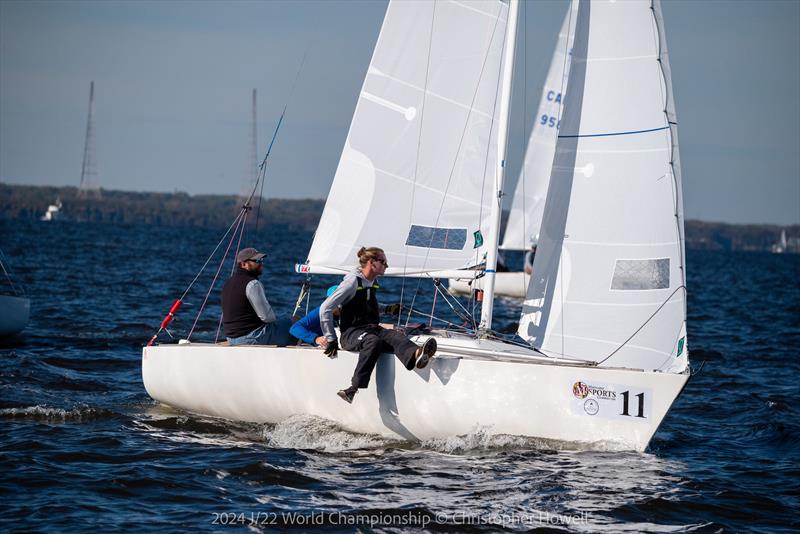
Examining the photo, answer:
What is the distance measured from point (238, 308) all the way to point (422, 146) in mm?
2390

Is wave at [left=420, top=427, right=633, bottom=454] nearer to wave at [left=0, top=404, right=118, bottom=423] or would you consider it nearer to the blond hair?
→ the blond hair

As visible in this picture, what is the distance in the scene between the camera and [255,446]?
900 centimetres

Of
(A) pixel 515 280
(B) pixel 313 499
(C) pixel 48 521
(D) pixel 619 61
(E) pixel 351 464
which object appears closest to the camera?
(C) pixel 48 521

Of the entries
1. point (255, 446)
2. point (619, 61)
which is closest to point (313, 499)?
point (255, 446)

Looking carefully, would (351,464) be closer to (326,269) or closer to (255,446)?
(255,446)

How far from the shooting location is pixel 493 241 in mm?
9672

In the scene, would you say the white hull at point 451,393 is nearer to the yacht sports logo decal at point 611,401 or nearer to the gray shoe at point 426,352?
the yacht sports logo decal at point 611,401

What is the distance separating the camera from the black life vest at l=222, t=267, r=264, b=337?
31.7 feet

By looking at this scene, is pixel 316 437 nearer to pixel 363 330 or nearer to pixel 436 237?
pixel 363 330

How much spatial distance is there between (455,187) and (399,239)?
749 mm

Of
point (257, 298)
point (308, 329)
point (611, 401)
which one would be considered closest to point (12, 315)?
point (257, 298)

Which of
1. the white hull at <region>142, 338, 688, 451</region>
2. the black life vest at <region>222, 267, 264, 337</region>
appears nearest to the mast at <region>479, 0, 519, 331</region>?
the white hull at <region>142, 338, 688, 451</region>

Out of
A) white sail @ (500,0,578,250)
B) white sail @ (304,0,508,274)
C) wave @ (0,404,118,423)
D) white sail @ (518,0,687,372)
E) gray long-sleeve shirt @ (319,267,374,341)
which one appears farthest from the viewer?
white sail @ (500,0,578,250)

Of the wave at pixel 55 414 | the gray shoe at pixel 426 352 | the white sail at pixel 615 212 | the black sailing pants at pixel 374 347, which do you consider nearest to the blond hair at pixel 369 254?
the black sailing pants at pixel 374 347
